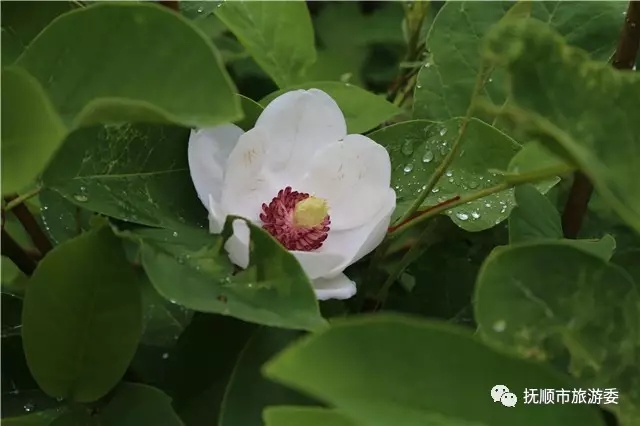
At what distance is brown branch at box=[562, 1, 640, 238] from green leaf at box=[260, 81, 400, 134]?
0.40 feet

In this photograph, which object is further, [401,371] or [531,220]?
[531,220]

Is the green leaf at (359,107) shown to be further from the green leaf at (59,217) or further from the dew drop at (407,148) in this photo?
the green leaf at (59,217)

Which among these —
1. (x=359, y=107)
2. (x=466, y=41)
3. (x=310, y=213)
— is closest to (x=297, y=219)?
(x=310, y=213)

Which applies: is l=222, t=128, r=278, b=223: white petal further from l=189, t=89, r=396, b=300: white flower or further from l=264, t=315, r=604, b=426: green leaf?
l=264, t=315, r=604, b=426: green leaf

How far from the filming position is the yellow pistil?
454 millimetres

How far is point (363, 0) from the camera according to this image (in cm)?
94

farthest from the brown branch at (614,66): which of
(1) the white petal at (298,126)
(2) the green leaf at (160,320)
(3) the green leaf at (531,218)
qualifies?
(2) the green leaf at (160,320)

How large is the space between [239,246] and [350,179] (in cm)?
9

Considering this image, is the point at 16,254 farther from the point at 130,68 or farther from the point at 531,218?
the point at 531,218

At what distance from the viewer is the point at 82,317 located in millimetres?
387

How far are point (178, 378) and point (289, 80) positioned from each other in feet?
0.83

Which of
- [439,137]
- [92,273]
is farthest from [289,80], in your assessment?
[92,273]

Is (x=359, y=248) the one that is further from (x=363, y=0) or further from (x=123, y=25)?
(x=363, y=0)

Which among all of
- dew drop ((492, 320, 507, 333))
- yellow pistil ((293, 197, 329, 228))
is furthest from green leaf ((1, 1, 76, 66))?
dew drop ((492, 320, 507, 333))
